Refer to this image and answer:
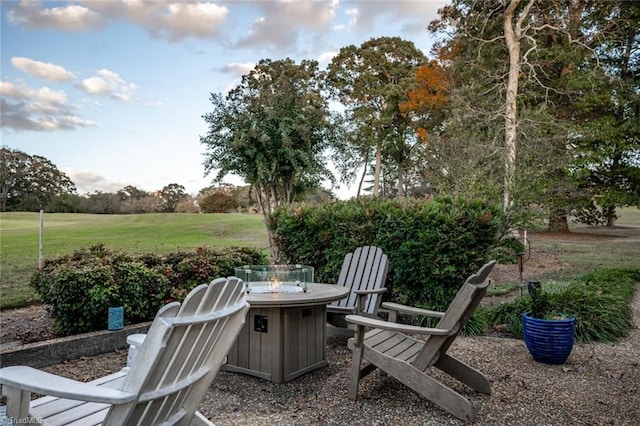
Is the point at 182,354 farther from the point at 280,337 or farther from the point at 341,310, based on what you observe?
the point at 341,310

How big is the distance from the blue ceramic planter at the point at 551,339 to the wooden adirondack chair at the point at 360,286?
1.28 metres

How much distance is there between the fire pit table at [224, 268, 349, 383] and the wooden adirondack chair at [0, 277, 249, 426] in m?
1.20

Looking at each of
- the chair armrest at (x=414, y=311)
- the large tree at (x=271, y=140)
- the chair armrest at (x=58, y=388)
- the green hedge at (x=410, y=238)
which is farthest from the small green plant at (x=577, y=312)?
the large tree at (x=271, y=140)

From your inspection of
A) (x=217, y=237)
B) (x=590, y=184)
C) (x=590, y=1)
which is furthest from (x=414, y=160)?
(x=217, y=237)

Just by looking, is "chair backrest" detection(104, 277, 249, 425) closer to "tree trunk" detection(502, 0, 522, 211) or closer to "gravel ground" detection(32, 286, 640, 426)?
"gravel ground" detection(32, 286, 640, 426)

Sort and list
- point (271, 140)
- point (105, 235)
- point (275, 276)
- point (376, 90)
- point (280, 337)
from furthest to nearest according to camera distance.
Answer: point (376, 90) → point (105, 235) → point (271, 140) → point (275, 276) → point (280, 337)

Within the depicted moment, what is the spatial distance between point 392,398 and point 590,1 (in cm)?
1408

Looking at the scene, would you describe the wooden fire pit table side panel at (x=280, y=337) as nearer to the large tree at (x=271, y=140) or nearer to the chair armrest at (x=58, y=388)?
the chair armrest at (x=58, y=388)

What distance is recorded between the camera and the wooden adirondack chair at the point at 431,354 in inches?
93.1

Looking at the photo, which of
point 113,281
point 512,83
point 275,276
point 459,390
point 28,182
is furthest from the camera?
point 512,83

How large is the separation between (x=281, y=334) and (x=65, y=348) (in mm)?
1852

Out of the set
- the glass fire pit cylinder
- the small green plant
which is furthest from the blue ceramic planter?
the glass fire pit cylinder

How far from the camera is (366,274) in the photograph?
4.05 m

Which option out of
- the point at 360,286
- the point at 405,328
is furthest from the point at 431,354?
the point at 360,286
